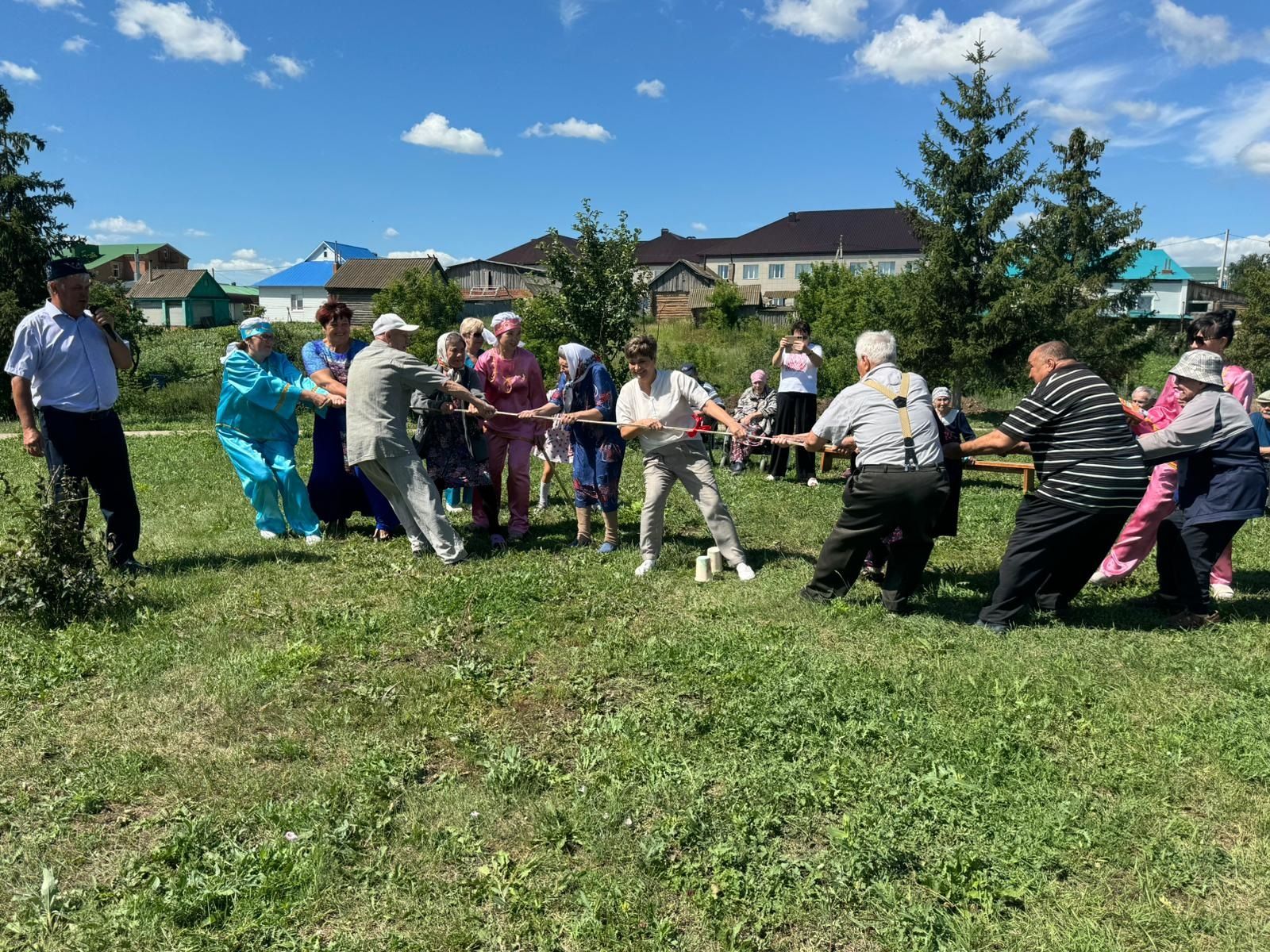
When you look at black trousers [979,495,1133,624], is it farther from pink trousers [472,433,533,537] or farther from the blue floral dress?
pink trousers [472,433,533,537]

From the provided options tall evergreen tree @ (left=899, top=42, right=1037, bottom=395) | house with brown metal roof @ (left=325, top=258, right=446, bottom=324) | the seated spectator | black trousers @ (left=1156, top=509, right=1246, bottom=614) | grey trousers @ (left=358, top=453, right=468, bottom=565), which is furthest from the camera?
house with brown metal roof @ (left=325, top=258, right=446, bottom=324)

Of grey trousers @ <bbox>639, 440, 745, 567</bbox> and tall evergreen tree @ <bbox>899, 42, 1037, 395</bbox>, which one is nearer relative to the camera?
grey trousers @ <bbox>639, 440, 745, 567</bbox>

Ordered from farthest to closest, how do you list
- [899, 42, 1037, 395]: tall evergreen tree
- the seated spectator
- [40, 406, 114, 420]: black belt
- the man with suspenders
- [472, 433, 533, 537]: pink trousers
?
[899, 42, 1037, 395]: tall evergreen tree < the seated spectator < [472, 433, 533, 537]: pink trousers < [40, 406, 114, 420]: black belt < the man with suspenders

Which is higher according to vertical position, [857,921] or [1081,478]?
[1081,478]

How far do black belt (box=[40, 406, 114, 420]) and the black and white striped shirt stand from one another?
6484 millimetres

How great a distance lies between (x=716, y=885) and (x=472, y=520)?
5.59m

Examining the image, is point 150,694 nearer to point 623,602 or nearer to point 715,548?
point 623,602

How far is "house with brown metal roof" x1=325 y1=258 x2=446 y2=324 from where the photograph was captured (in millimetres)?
64250

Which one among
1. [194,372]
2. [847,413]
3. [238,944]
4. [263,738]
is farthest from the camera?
[194,372]

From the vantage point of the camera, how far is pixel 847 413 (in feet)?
18.9

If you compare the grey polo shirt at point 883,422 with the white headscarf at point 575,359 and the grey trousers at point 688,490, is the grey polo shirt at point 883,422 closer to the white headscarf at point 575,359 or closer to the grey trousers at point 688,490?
the grey trousers at point 688,490

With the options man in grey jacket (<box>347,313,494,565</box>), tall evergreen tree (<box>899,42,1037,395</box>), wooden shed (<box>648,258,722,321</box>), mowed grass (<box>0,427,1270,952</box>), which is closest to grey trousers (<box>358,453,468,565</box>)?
man in grey jacket (<box>347,313,494,565</box>)

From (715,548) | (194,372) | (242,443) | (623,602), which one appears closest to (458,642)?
(623,602)

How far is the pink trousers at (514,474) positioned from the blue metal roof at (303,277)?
71856 mm
